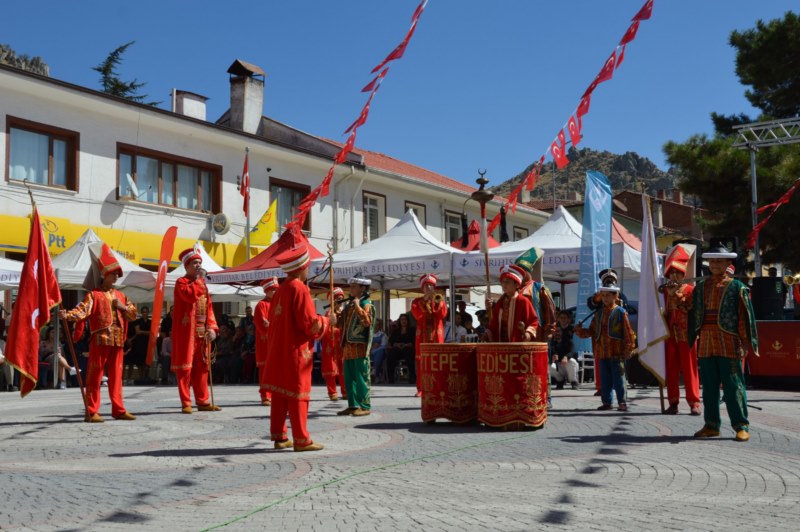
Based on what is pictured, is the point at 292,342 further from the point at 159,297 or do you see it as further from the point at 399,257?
the point at 399,257

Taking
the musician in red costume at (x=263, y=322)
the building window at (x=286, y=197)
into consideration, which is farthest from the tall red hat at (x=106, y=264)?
the building window at (x=286, y=197)

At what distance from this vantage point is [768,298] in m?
16.3

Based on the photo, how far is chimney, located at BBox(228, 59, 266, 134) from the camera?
3048cm

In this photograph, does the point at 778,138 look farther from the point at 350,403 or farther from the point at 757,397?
the point at 350,403

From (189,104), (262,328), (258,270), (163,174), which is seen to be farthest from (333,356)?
(189,104)

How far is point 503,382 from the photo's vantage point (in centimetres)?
941

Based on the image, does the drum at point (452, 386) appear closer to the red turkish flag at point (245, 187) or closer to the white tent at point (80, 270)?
the white tent at point (80, 270)

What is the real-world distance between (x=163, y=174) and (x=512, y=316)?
58.3 ft

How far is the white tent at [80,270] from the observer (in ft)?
59.7

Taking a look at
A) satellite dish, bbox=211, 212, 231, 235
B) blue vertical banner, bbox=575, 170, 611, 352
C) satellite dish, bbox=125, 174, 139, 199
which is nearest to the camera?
blue vertical banner, bbox=575, 170, 611, 352

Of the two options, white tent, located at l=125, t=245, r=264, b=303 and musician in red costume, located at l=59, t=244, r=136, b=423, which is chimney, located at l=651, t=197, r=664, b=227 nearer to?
white tent, located at l=125, t=245, r=264, b=303

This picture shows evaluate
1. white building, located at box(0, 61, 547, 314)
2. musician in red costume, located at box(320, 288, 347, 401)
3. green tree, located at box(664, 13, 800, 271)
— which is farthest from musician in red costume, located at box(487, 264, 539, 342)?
green tree, located at box(664, 13, 800, 271)

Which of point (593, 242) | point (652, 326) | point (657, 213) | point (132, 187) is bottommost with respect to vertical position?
point (652, 326)

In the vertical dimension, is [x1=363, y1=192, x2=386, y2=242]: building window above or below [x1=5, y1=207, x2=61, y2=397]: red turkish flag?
above
